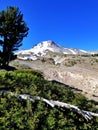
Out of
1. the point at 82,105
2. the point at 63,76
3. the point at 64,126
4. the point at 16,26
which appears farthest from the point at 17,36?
the point at 64,126

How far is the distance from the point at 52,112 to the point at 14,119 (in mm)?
1848

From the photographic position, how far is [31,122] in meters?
11.4

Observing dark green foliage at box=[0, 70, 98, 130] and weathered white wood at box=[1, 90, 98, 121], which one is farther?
weathered white wood at box=[1, 90, 98, 121]

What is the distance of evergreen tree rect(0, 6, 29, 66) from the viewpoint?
1610 inches

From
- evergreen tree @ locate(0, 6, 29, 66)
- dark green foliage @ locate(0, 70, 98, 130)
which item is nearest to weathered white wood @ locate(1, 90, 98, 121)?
dark green foliage @ locate(0, 70, 98, 130)

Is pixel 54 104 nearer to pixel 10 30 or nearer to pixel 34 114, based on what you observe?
pixel 34 114

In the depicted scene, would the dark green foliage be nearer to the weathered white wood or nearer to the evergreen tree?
the weathered white wood

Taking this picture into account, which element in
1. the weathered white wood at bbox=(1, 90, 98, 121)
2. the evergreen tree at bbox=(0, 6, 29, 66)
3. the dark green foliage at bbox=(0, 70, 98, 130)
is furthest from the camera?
the evergreen tree at bbox=(0, 6, 29, 66)

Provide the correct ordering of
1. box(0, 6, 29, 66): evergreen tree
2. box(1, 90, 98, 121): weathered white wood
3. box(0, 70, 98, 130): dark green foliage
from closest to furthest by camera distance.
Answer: box(0, 70, 98, 130): dark green foliage, box(1, 90, 98, 121): weathered white wood, box(0, 6, 29, 66): evergreen tree

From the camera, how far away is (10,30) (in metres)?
41.0

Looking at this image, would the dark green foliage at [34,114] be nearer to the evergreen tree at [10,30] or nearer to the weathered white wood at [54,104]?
the weathered white wood at [54,104]

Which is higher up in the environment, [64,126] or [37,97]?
[37,97]

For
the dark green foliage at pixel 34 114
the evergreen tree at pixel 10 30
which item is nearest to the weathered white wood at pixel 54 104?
the dark green foliage at pixel 34 114

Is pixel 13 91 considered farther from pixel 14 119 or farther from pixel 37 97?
pixel 14 119
